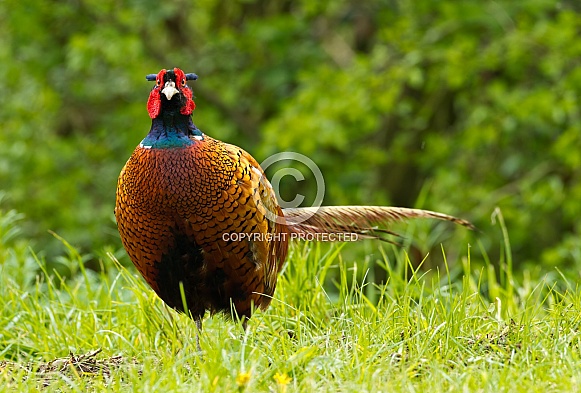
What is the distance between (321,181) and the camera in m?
7.77

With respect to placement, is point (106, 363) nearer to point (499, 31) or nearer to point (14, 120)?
point (499, 31)

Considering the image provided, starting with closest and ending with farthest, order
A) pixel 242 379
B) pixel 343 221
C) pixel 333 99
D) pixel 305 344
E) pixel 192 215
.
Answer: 1. pixel 242 379
2. pixel 305 344
3. pixel 192 215
4. pixel 343 221
5. pixel 333 99

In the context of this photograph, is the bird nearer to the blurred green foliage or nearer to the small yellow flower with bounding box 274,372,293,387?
the small yellow flower with bounding box 274,372,293,387

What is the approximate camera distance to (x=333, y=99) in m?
7.53

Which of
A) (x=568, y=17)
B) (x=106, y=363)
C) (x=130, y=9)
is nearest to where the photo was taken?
(x=106, y=363)

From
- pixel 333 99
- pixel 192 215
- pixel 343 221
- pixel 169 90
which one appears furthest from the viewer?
pixel 333 99

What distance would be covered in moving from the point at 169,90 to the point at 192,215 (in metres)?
0.56

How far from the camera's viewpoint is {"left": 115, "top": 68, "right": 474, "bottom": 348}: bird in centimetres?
351

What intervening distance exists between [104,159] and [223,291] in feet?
18.9

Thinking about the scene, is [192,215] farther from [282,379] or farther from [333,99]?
[333,99]

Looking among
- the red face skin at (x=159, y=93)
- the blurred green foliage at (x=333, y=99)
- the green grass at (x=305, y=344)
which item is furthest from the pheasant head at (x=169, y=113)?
the blurred green foliage at (x=333, y=99)

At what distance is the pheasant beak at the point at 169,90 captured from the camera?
362cm

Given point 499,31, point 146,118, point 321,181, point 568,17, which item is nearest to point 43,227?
point 146,118

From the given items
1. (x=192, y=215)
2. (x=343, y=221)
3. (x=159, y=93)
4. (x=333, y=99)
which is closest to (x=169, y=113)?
(x=159, y=93)
